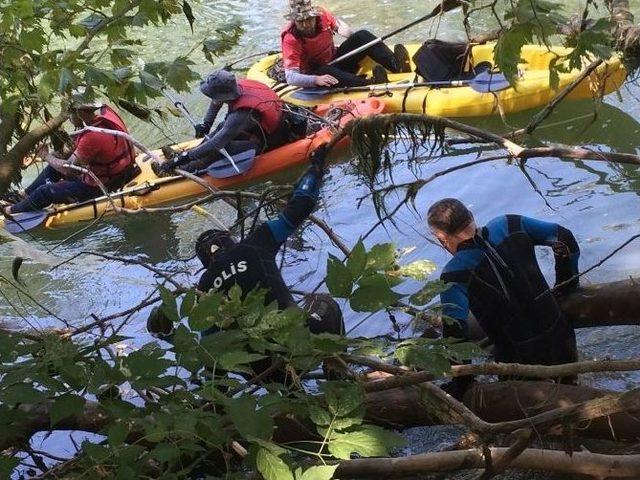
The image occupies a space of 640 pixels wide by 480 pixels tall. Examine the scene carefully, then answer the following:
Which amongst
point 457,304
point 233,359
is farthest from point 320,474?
point 457,304

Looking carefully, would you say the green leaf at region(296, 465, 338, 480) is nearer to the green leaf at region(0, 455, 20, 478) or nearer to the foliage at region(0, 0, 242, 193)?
the green leaf at region(0, 455, 20, 478)

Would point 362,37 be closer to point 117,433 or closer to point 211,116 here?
point 211,116

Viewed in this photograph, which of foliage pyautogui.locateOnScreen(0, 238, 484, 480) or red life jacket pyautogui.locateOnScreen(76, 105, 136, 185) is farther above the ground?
foliage pyautogui.locateOnScreen(0, 238, 484, 480)

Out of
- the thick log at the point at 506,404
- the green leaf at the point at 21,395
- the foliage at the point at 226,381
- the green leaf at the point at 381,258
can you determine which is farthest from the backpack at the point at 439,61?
the green leaf at the point at 21,395

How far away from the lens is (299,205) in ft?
13.9

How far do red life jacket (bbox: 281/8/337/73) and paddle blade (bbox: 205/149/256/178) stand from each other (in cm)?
150

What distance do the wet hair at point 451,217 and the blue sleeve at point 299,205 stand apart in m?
0.62

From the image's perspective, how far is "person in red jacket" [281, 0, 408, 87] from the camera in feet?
30.8

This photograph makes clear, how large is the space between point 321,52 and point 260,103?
7.08ft

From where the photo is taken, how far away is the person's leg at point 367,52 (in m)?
9.76

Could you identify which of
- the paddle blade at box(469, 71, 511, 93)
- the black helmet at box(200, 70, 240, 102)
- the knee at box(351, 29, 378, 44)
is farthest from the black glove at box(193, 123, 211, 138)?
the paddle blade at box(469, 71, 511, 93)

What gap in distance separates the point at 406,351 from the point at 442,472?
2.06 feet

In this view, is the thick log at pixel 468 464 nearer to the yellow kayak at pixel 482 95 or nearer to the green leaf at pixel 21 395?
the green leaf at pixel 21 395

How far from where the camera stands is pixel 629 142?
801cm
